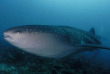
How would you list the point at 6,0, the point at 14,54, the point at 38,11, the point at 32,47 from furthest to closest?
1. the point at 38,11
2. the point at 6,0
3. the point at 14,54
4. the point at 32,47

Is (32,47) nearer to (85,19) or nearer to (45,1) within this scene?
(45,1)

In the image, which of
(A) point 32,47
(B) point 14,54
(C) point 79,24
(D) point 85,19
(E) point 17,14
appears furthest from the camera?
(C) point 79,24

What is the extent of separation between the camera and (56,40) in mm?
3006

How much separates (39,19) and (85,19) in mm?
78800

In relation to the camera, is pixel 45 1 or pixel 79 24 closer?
pixel 45 1

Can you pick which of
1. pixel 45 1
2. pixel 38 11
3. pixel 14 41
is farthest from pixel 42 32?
pixel 38 11

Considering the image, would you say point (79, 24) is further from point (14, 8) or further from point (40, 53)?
point (40, 53)

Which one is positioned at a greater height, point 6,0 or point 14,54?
point 6,0

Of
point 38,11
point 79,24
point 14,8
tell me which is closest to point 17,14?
point 14,8

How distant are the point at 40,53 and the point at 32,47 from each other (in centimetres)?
37

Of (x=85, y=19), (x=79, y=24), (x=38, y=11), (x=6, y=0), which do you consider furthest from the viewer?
(x=79, y=24)

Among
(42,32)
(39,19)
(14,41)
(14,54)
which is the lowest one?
(14,54)

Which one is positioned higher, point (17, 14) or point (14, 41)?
point (17, 14)

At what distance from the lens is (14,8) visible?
407 ft
